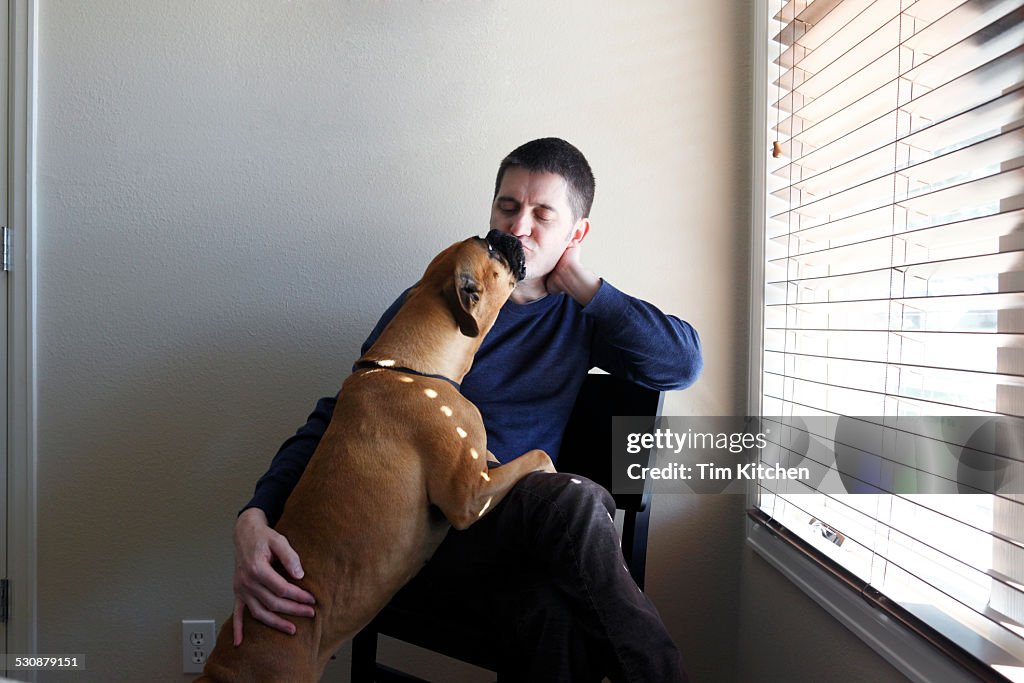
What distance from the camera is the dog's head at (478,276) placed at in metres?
1.31

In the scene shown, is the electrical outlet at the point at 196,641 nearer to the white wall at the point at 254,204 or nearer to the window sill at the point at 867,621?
the white wall at the point at 254,204

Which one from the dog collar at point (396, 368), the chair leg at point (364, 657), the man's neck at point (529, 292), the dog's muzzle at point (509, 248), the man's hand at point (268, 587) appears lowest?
the chair leg at point (364, 657)

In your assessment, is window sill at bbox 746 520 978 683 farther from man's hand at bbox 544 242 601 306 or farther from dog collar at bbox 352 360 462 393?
dog collar at bbox 352 360 462 393

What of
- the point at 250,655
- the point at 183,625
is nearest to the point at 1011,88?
the point at 250,655

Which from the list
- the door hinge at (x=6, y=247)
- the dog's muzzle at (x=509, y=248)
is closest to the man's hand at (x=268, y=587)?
the dog's muzzle at (x=509, y=248)

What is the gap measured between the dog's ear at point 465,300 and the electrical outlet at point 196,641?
1207 mm

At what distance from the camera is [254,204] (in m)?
1.88

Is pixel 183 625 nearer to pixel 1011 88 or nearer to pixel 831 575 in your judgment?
pixel 831 575

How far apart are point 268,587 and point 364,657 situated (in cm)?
50

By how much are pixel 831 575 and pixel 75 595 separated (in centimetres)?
189

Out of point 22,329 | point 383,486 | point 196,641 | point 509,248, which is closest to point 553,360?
point 509,248

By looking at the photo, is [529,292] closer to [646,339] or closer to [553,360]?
[553,360]

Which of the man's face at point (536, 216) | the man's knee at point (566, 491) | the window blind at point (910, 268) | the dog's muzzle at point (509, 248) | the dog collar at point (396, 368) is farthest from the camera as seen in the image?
the man's face at point (536, 216)

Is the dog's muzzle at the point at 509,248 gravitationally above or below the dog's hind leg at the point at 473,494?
above
